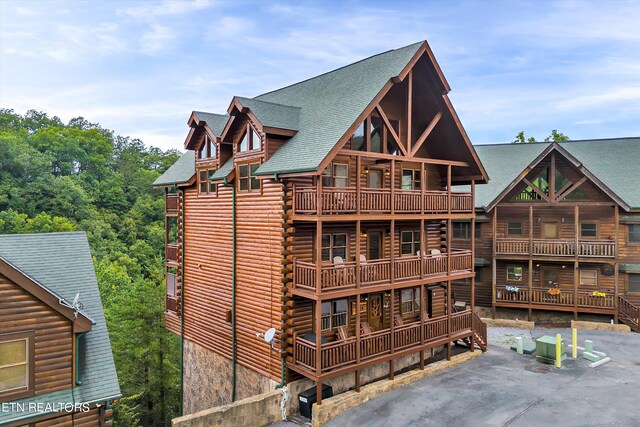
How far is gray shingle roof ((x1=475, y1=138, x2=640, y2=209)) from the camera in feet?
85.8

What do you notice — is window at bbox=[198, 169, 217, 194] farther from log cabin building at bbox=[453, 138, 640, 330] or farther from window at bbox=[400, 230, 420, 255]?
log cabin building at bbox=[453, 138, 640, 330]

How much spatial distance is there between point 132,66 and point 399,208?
59.0m

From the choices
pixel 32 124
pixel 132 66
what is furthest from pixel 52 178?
pixel 32 124

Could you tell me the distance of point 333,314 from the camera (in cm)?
1603

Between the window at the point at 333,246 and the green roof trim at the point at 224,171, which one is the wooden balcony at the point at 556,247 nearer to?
the window at the point at 333,246

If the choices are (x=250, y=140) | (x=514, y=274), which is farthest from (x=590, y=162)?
(x=250, y=140)

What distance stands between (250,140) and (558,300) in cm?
2015

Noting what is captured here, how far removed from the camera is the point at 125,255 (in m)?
46.3

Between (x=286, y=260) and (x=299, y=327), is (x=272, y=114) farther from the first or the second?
(x=299, y=327)

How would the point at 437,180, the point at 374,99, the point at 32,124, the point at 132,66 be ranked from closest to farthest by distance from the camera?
the point at 374,99, the point at 437,180, the point at 132,66, the point at 32,124

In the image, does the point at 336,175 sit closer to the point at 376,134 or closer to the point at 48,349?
the point at 376,134

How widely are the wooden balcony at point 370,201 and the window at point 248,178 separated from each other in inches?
96.4

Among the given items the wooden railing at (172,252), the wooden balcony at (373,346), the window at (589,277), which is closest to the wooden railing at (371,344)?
the wooden balcony at (373,346)

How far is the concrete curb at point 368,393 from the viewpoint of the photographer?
13.6 m
